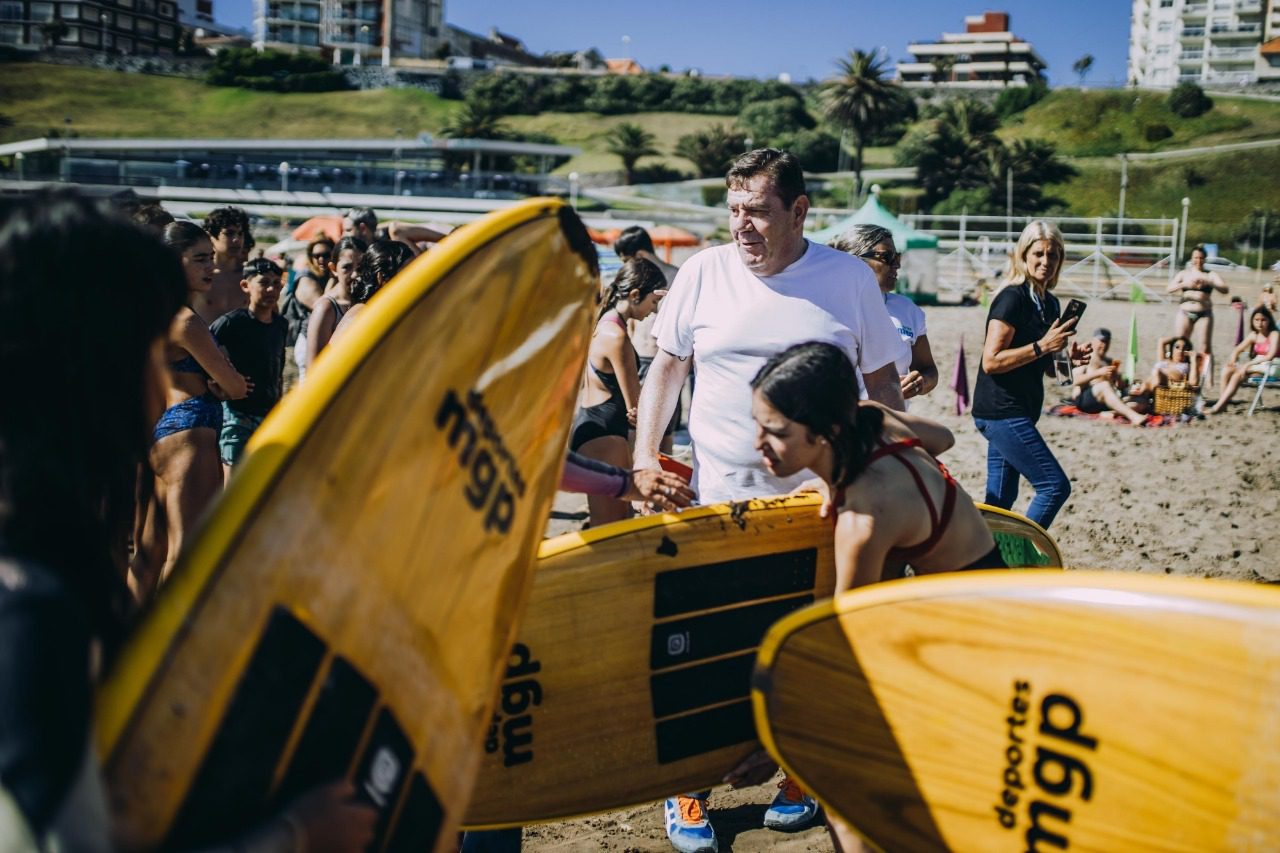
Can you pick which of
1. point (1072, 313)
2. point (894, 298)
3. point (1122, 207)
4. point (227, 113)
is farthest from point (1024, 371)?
point (227, 113)

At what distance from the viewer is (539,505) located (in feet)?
8.14

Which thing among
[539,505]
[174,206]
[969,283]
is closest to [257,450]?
[539,505]

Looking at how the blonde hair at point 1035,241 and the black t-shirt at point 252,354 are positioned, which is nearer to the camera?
the black t-shirt at point 252,354

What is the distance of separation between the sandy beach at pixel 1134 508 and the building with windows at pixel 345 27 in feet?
349

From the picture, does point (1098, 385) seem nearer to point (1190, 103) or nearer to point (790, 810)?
point (790, 810)

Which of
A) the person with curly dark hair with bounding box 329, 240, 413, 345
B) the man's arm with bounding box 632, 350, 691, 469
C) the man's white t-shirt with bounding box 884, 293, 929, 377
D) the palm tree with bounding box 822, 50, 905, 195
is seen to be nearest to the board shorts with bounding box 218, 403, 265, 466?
the person with curly dark hair with bounding box 329, 240, 413, 345

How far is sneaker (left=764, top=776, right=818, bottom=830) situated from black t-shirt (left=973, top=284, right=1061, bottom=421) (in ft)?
7.49

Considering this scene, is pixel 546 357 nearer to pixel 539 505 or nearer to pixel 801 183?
pixel 539 505

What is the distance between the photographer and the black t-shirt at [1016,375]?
4949 mm

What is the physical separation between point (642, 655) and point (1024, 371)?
2.80 metres

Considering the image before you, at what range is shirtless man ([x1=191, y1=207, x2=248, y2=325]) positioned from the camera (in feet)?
16.7

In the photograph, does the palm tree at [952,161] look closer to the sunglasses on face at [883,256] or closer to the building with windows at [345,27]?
the sunglasses on face at [883,256]

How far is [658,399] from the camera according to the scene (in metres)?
3.77

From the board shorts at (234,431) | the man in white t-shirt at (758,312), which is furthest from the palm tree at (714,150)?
the man in white t-shirt at (758,312)
